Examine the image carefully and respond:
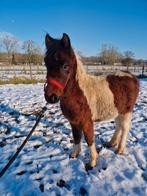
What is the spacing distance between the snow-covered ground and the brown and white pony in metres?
0.29

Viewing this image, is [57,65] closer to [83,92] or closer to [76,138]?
[83,92]

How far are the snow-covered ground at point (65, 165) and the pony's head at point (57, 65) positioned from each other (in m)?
1.40

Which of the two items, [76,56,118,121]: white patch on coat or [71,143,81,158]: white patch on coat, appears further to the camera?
[71,143,81,158]: white patch on coat

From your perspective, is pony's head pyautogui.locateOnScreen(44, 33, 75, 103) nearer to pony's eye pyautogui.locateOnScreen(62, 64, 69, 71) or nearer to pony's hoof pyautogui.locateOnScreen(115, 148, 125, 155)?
pony's eye pyautogui.locateOnScreen(62, 64, 69, 71)

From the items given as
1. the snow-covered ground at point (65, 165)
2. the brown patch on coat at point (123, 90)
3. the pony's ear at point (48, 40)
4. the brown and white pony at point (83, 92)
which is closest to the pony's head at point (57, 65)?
the brown and white pony at point (83, 92)

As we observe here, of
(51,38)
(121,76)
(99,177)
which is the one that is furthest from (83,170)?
(51,38)

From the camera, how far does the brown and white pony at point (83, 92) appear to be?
2473 mm

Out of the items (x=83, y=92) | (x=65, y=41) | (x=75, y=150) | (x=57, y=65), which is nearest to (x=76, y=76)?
(x=83, y=92)

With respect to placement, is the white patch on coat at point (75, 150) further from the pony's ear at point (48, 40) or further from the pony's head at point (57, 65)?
the pony's ear at point (48, 40)

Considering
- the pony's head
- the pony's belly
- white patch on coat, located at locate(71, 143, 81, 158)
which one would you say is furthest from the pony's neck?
white patch on coat, located at locate(71, 143, 81, 158)

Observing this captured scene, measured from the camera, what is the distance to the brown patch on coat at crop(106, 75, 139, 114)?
3.37 metres

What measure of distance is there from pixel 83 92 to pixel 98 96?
0.38 meters

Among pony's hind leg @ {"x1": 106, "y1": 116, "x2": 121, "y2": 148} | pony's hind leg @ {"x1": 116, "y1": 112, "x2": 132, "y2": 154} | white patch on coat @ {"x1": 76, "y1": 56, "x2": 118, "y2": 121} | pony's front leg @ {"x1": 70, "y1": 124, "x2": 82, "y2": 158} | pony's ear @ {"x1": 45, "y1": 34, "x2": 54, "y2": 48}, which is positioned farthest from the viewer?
pony's hind leg @ {"x1": 106, "y1": 116, "x2": 121, "y2": 148}

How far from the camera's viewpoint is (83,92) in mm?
2992
